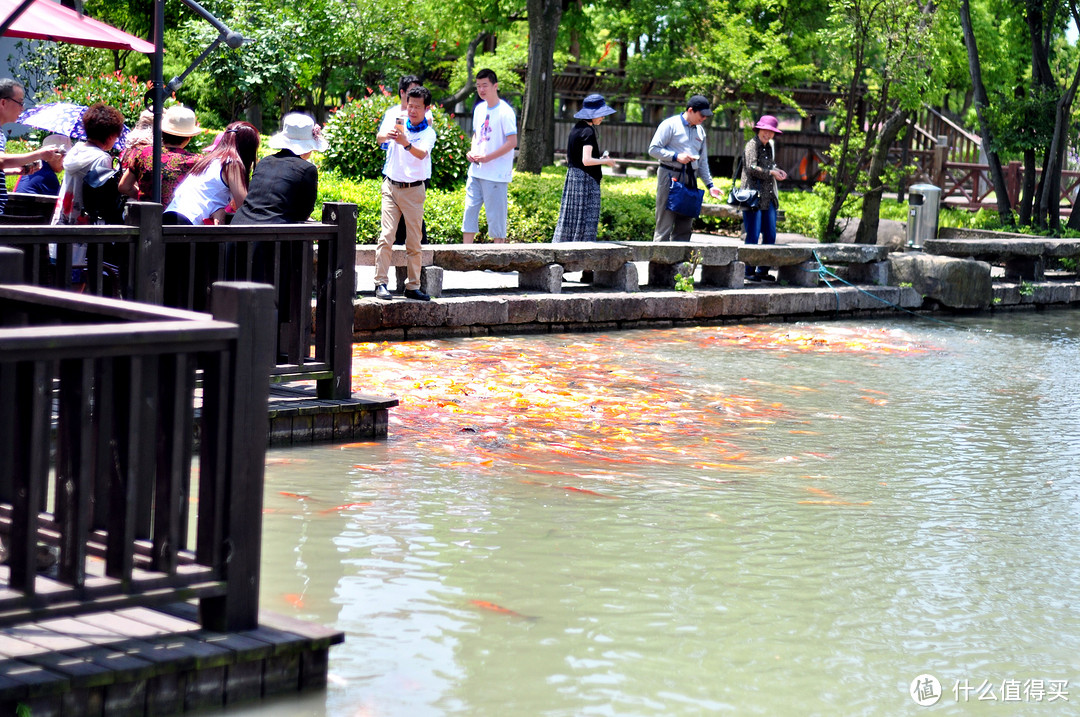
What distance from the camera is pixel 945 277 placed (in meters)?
13.8

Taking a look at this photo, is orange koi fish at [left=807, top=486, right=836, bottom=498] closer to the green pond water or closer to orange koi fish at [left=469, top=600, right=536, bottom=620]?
the green pond water

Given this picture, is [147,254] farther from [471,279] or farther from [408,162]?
[471,279]

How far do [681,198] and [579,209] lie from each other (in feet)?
3.22

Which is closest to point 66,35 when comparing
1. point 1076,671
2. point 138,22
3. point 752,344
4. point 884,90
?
point 752,344

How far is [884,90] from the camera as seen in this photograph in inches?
640

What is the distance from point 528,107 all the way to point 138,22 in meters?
13.7

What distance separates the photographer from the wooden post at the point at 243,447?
377cm

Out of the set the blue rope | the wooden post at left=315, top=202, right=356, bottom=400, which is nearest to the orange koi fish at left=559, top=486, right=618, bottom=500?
the wooden post at left=315, top=202, right=356, bottom=400

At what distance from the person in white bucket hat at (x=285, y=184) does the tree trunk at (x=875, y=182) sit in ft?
39.2

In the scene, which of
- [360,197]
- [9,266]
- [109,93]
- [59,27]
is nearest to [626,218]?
[360,197]

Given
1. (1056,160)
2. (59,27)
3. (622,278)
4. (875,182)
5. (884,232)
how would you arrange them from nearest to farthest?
(59,27) → (622,278) → (875,182) → (1056,160) → (884,232)

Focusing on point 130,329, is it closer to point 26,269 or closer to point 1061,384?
point 26,269

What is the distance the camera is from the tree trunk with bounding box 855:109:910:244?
18.4m

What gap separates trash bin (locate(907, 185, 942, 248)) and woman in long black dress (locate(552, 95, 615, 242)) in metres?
5.65
